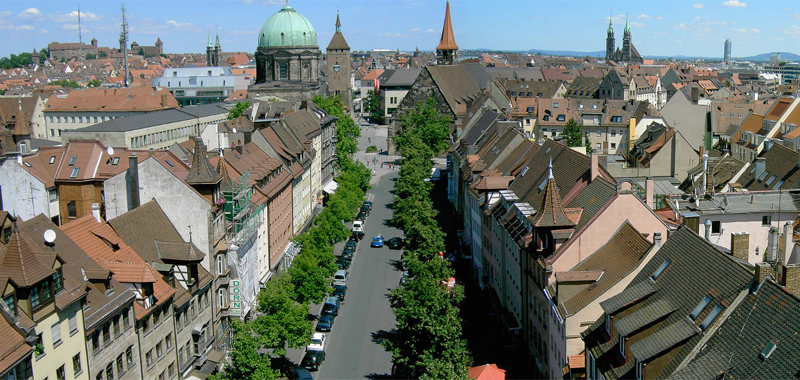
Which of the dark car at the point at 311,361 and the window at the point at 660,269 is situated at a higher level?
the window at the point at 660,269

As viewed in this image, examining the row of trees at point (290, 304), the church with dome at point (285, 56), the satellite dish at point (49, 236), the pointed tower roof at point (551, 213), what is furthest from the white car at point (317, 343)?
the church with dome at point (285, 56)

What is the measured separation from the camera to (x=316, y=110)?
334 feet

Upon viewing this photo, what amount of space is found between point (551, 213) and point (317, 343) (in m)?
17.2

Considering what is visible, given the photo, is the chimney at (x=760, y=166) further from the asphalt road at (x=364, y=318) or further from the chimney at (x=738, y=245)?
the asphalt road at (x=364, y=318)

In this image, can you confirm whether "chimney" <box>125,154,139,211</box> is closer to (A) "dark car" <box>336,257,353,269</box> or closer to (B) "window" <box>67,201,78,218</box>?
(B) "window" <box>67,201,78,218</box>

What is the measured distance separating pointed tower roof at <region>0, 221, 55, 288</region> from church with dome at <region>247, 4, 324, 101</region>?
340 ft

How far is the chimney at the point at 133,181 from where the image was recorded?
4612cm

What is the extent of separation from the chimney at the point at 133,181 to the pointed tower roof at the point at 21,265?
49.4ft

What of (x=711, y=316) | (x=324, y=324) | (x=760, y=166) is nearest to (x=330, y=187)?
(x=324, y=324)

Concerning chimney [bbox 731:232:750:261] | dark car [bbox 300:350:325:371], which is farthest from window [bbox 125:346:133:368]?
chimney [bbox 731:232:750:261]

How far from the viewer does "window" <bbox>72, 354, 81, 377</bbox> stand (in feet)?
108

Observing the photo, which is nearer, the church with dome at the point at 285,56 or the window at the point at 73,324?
the window at the point at 73,324

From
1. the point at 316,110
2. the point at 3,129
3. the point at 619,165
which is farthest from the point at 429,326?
the point at 3,129

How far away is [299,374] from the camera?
4453 centimetres
